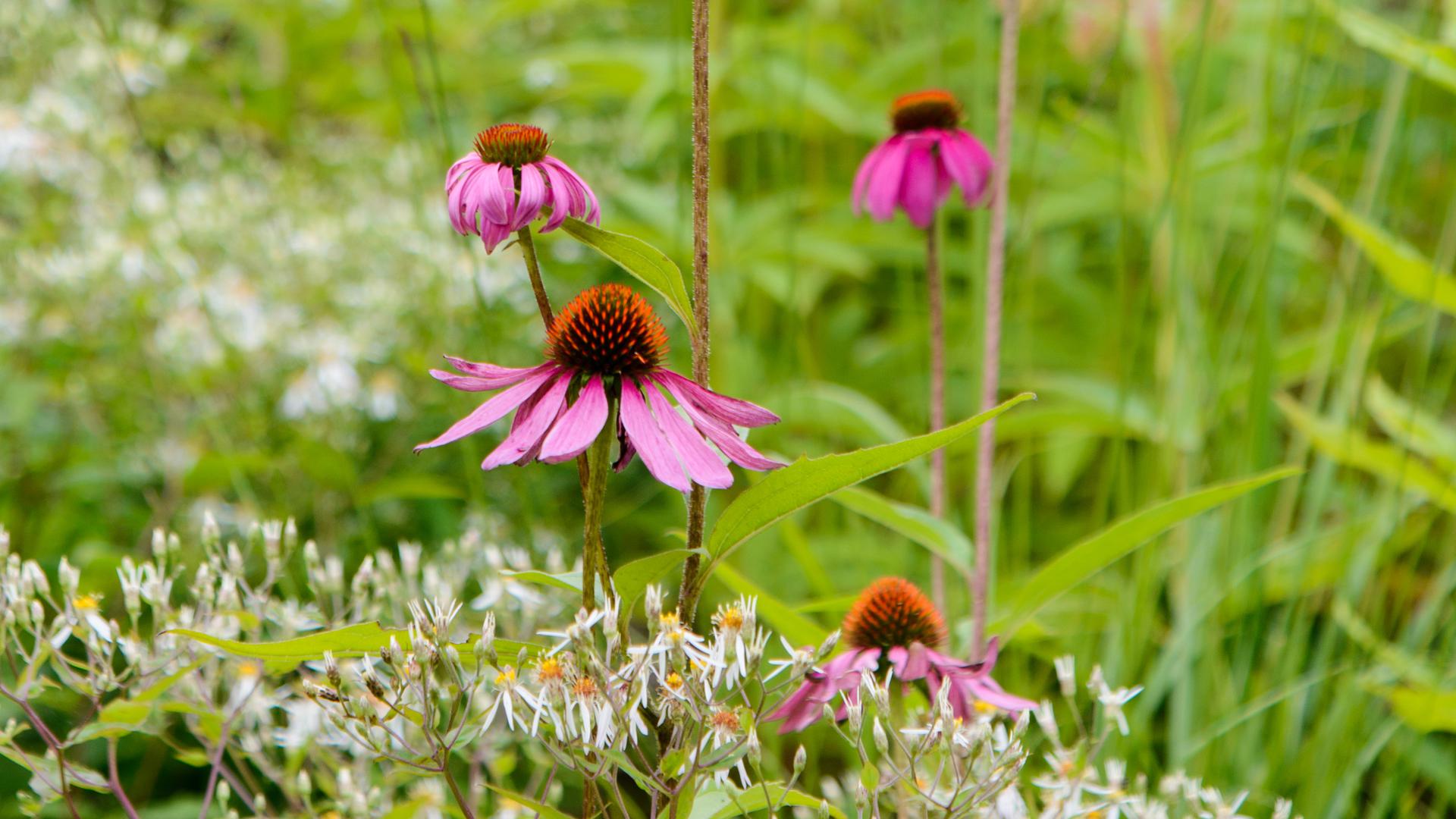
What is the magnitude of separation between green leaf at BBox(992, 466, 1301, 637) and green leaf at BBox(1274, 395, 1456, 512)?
386 millimetres

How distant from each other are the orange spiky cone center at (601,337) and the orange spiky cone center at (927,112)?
0.40m

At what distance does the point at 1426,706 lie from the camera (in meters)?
0.89

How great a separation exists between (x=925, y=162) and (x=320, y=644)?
22.2 inches

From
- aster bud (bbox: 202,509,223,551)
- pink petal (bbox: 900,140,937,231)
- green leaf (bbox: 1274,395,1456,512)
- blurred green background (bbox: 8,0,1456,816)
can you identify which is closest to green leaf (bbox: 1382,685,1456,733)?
blurred green background (bbox: 8,0,1456,816)

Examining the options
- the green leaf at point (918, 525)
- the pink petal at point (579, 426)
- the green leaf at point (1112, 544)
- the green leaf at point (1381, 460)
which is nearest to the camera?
the pink petal at point (579, 426)

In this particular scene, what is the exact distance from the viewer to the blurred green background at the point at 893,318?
1.12 metres

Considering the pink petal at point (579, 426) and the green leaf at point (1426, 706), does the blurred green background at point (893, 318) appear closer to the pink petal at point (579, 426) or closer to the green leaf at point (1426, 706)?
the green leaf at point (1426, 706)

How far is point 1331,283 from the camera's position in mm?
1830

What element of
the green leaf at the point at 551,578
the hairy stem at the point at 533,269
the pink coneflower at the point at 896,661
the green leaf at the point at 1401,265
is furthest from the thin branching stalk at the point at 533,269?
the green leaf at the point at 1401,265

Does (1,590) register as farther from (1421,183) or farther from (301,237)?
(1421,183)

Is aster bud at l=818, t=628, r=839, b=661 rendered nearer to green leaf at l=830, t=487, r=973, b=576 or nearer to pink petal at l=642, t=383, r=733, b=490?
pink petal at l=642, t=383, r=733, b=490

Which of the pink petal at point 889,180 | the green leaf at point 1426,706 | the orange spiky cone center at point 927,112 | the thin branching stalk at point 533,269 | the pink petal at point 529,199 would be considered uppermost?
the orange spiky cone center at point 927,112

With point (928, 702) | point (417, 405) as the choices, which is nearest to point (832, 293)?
point (417, 405)

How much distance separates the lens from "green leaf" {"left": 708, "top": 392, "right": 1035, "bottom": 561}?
1.65 feet
